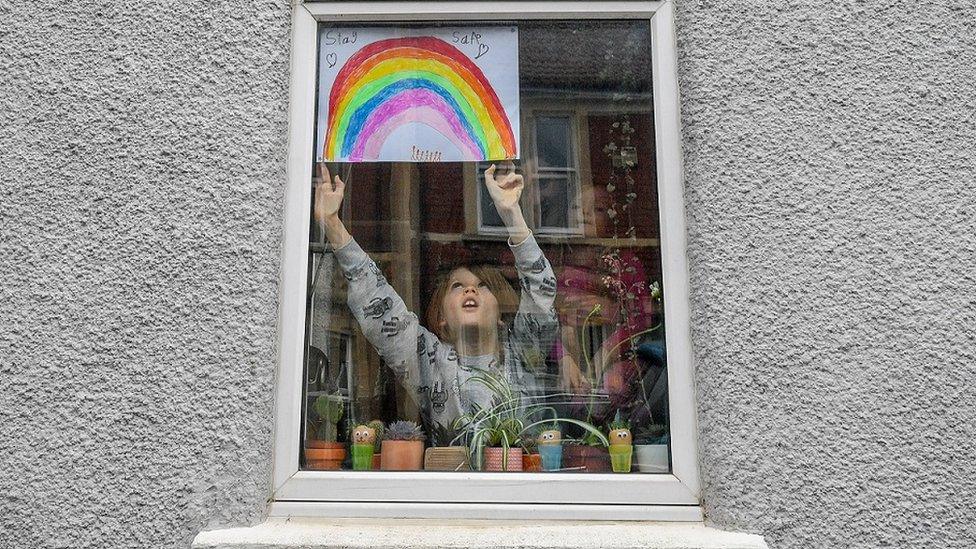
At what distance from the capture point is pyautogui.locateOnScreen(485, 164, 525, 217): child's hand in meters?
2.88

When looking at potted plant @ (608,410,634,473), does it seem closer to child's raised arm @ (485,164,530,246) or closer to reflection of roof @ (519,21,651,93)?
child's raised arm @ (485,164,530,246)

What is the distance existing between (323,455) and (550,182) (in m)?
1.14

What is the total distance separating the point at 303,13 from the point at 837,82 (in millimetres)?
1688

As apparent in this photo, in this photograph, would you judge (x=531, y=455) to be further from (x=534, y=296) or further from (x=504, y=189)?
(x=504, y=189)

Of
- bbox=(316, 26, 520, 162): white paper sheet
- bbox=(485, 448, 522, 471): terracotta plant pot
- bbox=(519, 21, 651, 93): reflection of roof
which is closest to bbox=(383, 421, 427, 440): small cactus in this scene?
bbox=(485, 448, 522, 471): terracotta plant pot

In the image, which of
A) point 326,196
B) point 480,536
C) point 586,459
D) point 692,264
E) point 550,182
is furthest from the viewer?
point 550,182

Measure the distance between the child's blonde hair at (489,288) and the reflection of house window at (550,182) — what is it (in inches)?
5.4

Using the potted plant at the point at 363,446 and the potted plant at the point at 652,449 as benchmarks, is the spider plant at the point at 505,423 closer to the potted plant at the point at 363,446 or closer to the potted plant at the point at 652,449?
the potted plant at the point at 652,449

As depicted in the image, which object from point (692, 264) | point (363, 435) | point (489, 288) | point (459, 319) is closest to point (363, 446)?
point (363, 435)

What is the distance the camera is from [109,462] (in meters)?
2.46

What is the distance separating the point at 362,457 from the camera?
8.79 feet

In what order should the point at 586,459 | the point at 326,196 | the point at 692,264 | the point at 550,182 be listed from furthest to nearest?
1. the point at 550,182
2. the point at 326,196
3. the point at 586,459
4. the point at 692,264

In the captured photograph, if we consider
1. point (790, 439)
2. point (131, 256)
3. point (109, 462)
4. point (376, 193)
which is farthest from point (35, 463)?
point (790, 439)

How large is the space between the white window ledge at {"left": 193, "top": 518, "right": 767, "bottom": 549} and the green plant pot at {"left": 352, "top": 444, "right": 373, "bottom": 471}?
21 centimetres
